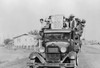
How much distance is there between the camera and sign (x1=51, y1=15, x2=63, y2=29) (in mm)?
20364

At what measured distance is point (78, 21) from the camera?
20.9 meters

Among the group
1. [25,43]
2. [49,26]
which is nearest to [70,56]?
[49,26]

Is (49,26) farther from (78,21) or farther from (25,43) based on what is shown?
(25,43)

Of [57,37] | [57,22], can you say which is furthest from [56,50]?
[57,22]

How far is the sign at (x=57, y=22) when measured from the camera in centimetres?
2036

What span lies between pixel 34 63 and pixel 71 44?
3.06 meters

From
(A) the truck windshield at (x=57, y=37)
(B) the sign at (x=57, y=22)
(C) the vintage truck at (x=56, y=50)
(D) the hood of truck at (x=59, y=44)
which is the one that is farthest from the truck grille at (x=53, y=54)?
(B) the sign at (x=57, y=22)

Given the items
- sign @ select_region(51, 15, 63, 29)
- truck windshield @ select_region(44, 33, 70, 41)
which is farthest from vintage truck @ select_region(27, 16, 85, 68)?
sign @ select_region(51, 15, 63, 29)

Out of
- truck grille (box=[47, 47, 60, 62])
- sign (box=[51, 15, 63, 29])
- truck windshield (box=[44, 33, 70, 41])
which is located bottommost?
truck grille (box=[47, 47, 60, 62])

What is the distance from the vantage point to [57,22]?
2075 cm

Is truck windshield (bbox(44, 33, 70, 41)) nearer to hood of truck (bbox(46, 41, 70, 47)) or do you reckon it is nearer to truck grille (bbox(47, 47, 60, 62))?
hood of truck (bbox(46, 41, 70, 47))

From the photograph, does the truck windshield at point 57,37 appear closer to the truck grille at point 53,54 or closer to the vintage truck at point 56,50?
the vintage truck at point 56,50

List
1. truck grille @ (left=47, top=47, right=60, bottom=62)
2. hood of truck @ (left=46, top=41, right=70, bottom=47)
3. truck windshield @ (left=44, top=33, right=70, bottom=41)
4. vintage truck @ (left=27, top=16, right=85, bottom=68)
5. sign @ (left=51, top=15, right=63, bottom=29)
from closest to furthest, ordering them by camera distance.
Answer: vintage truck @ (left=27, top=16, right=85, bottom=68), truck grille @ (left=47, top=47, right=60, bottom=62), hood of truck @ (left=46, top=41, right=70, bottom=47), truck windshield @ (left=44, top=33, right=70, bottom=41), sign @ (left=51, top=15, right=63, bottom=29)

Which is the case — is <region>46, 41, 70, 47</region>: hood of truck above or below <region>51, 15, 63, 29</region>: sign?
below
